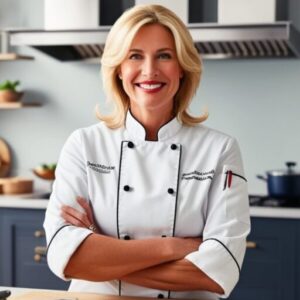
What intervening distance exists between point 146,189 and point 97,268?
254 mm

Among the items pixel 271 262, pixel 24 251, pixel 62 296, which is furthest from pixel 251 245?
pixel 62 296

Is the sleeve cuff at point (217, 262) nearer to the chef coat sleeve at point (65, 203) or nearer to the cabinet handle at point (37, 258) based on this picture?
the chef coat sleeve at point (65, 203)

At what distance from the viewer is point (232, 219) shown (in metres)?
1.93

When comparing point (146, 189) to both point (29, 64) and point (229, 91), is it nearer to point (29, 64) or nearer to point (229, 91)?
point (229, 91)

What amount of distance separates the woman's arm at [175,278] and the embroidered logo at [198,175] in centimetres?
23

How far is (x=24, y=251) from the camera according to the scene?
146 inches

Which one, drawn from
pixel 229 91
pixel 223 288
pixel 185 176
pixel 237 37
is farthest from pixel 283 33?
pixel 223 288

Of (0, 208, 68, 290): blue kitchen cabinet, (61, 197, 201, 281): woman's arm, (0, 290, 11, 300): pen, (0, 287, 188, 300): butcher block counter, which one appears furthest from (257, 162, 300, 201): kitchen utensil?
(0, 290, 11, 300): pen

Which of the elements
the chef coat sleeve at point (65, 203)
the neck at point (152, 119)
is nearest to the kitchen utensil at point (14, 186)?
the chef coat sleeve at point (65, 203)

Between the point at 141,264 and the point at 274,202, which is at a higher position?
the point at 141,264

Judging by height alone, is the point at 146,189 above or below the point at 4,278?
above

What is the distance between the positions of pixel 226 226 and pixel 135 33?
0.56 metres

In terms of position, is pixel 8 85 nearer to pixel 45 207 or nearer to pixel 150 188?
pixel 45 207

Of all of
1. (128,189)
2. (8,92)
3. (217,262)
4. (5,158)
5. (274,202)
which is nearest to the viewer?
(217,262)
